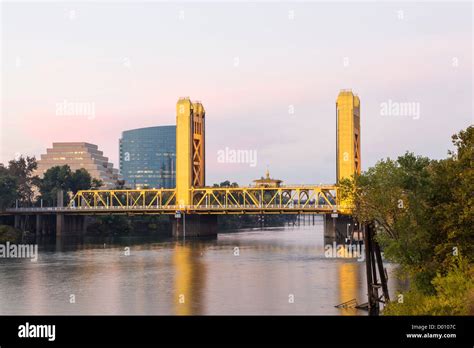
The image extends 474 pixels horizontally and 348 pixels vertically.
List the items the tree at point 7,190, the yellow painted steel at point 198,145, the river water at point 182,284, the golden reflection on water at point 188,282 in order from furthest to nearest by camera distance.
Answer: the yellow painted steel at point 198,145, the tree at point 7,190, the golden reflection on water at point 188,282, the river water at point 182,284

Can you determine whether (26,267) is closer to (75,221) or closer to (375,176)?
(375,176)

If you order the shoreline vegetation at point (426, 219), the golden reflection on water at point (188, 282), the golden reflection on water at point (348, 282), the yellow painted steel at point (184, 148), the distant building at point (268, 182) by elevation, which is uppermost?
the yellow painted steel at point (184, 148)

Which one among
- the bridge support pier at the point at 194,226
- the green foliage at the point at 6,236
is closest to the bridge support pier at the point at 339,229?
the bridge support pier at the point at 194,226

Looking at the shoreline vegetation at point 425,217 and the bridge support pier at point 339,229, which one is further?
the bridge support pier at point 339,229

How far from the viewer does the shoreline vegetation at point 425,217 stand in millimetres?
38116

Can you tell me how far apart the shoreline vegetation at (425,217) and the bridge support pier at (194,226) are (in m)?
118

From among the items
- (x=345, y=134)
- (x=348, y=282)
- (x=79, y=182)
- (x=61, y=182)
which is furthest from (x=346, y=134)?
(x=348, y=282)

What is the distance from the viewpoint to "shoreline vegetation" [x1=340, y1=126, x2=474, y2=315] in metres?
38.1

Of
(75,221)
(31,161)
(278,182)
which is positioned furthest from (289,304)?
(31,161)

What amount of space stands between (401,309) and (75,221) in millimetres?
147011

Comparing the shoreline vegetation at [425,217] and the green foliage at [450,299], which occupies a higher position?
the shoreline vegetation at [425,217]

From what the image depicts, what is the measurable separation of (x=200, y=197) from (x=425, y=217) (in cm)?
13369

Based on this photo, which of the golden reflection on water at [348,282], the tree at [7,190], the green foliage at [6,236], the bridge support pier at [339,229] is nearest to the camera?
the golden reflection on water at [348,282]

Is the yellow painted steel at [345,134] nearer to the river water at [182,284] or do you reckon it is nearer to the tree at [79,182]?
the river water at [182,284]
